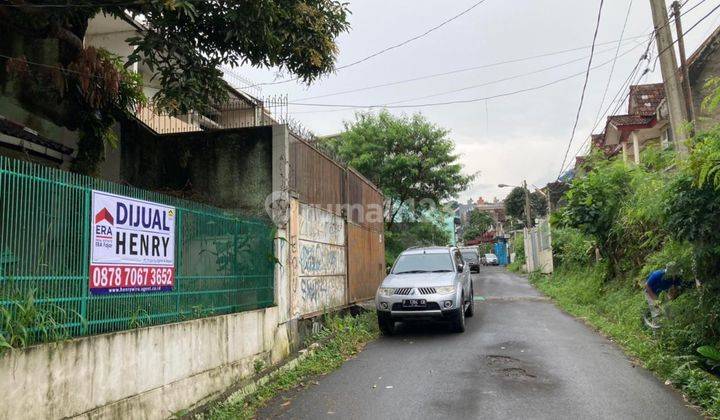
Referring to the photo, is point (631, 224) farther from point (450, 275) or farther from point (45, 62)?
point (45, 62)

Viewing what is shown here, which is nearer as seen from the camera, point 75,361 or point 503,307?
point 75,361

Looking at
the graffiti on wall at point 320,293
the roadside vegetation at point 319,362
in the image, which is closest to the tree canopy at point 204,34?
the graffiti on wall at point 320,293

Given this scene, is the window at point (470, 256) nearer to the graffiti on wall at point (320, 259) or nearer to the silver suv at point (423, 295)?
the graffiti on wall at point (320, 259)

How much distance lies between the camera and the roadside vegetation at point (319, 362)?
6.05m

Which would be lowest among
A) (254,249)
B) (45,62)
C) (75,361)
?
(75,361)

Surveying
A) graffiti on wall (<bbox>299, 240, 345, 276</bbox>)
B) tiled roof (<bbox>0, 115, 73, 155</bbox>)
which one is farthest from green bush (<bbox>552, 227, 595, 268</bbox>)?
tiled roof (<bbox>0, 115, 73, 155</bbox>)

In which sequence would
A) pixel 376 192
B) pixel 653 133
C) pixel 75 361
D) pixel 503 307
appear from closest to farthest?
pixel 75 361
pixel 503 307
pixel 376 192
pixel 653 133

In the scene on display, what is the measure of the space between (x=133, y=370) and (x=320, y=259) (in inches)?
240

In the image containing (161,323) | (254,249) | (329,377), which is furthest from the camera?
(254,249)

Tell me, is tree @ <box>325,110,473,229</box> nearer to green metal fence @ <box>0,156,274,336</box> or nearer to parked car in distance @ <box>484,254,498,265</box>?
green metal fence @ <box>0,156,274,336</box>

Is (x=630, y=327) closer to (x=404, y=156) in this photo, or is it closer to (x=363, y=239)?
(x=363, y=239)

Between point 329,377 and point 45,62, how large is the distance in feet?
22.5

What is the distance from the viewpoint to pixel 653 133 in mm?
22828

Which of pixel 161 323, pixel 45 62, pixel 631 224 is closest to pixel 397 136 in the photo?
pixel 631 224
